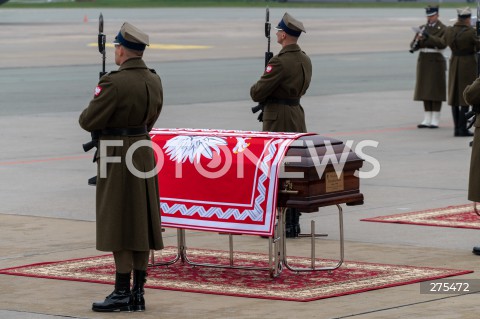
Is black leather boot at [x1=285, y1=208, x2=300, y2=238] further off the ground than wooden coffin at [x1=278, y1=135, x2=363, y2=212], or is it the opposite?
wooden coffin at [x1=278, y1=135, x2=363, y2=212]

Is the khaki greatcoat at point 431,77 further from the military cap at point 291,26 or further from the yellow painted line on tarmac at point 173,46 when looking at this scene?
the yellow painted line on tarmac at point 173,46

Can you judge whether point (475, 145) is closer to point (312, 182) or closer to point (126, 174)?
point (312, 182)

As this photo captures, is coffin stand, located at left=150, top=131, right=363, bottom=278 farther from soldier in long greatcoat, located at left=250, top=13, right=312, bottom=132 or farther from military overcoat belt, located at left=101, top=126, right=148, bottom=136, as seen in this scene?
soldier in long greatcoat, located at left=250, top=13, right=312, bottom=132

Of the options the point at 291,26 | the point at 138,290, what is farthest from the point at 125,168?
the point at 291,26

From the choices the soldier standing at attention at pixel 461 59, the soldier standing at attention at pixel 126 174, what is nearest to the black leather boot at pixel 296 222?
the soldier standing at attention at pixel 126 174

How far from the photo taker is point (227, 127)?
21.3 metres

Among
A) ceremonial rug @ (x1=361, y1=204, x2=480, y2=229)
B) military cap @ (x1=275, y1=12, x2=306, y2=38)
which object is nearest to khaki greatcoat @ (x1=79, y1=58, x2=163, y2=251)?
military cap @ (x1=275, y1=12, x2=306, y2=38)

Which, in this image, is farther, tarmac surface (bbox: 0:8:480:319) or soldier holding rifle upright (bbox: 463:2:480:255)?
soldier holding rifle upright (bbox: 463:2:480:255)

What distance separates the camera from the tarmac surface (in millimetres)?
8836

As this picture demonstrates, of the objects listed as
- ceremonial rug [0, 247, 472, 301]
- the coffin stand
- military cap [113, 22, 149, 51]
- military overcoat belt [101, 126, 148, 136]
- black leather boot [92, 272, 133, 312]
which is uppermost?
military cap [113, 22, 149, 51]

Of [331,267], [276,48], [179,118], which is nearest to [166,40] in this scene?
[276,48]

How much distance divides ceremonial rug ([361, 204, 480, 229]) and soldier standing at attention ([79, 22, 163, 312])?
4.30 m

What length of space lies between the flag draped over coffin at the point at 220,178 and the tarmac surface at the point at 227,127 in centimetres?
91

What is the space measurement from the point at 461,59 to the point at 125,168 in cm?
1251
